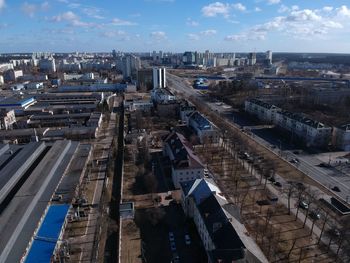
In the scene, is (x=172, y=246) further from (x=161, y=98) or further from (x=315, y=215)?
(x=161, y=98)

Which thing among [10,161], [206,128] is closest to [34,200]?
[10,161]

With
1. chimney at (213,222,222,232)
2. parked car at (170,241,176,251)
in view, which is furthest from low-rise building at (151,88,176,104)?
chimney at (213,222,222,232)

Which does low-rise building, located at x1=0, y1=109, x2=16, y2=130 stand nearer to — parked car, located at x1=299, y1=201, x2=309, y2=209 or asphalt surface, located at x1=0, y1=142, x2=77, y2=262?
asphalt surface, located at x1=0, y1=142, x2=77, y2=262

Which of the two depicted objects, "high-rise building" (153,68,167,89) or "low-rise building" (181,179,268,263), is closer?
"low-rise building" (181,179,268,263)

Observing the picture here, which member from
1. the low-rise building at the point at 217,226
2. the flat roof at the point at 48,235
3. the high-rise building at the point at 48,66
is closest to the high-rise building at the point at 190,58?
the high-rise building at the point at 48,66

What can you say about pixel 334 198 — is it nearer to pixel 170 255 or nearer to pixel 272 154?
pixel 272 154

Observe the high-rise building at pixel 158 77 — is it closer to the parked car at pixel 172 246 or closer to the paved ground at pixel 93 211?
the paved ground at pixel 93 211
